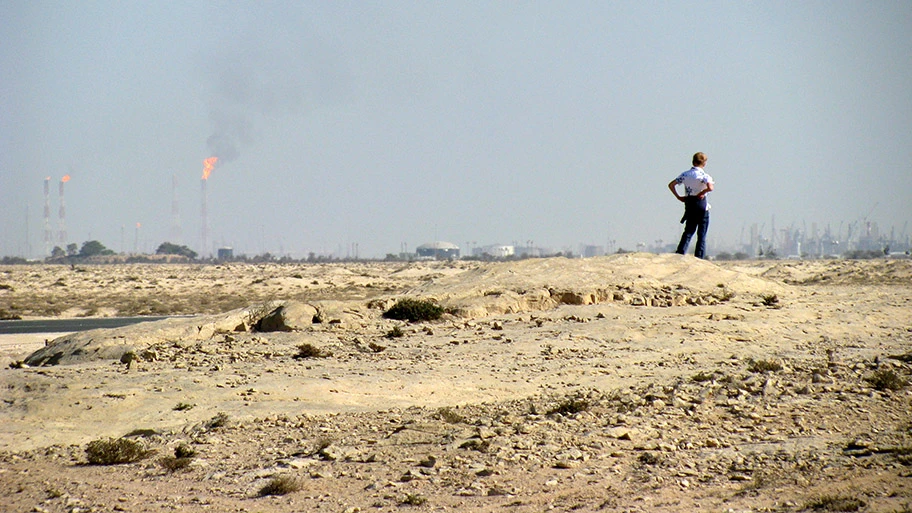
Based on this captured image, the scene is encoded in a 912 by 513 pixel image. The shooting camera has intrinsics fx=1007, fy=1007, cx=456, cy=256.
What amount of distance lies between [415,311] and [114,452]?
25.2 ft

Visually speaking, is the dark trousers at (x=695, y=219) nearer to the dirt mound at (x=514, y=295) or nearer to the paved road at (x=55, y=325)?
the dirt mound at (x=514, y=295)

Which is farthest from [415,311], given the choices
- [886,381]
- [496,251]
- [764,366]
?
[496,251]

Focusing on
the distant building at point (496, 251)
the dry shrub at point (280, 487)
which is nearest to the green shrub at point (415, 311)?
the dry shrub at point (280, 487)

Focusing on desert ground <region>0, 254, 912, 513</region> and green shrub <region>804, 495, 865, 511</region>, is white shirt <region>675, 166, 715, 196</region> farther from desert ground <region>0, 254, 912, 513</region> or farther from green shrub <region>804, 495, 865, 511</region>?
green shrub <region>804, 495, 865, 511</region>

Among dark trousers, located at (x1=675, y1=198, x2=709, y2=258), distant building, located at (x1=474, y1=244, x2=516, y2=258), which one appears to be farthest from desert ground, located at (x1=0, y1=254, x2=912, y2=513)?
distant building, located at (x1=474, y1=244, x2=516, y2=258)

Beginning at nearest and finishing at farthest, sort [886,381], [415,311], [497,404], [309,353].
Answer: [886,381] < [497,404] < [309,353] < [415,311]

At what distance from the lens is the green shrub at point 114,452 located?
28.1 ft

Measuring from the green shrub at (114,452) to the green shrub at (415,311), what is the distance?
23.9ft

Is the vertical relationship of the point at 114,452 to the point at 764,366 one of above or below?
below

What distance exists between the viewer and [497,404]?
10391 millimetres

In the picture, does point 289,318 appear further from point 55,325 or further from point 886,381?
point 55,325

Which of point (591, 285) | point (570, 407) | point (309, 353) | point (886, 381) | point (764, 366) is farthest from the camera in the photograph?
point (591, 285)

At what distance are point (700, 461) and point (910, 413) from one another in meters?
2.62

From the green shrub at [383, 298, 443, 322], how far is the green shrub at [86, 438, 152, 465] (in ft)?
23.9
